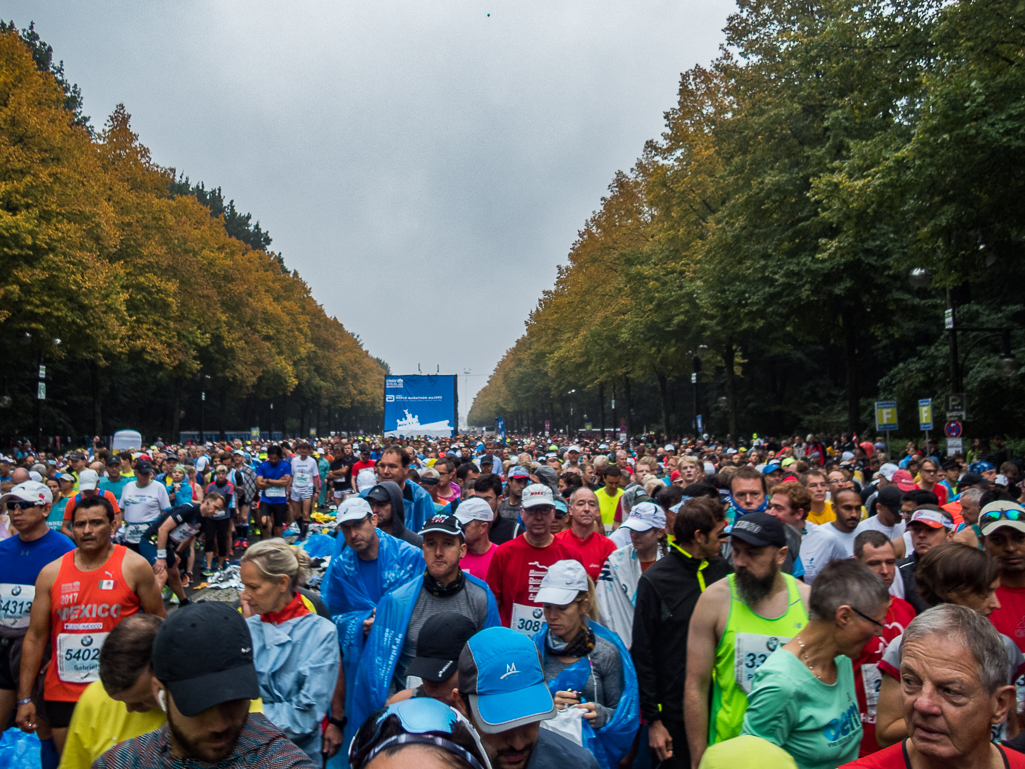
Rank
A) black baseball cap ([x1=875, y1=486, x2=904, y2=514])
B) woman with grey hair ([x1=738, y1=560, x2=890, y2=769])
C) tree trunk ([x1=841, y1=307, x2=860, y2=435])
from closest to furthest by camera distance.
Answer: woman with grey hair ([x1=738, y1=560, x2=890, y2=769]) < black baseball cap ([x1=875, y1=486, x2=904, y2=514]) < tree trunk ([x1=841, y1=307, x2=860, y2=435])

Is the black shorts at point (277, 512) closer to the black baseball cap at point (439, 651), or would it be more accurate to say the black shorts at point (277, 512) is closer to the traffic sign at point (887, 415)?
the black baseball cap at point (439, 651)

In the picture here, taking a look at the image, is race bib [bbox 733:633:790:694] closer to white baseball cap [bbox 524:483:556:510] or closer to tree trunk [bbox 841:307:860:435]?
white baseball cap [bbox 524:483:556:510]

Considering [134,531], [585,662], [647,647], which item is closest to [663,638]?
[647,647]

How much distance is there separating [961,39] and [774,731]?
1578 centimetres

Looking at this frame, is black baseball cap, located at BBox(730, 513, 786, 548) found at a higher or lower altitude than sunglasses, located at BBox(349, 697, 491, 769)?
higher

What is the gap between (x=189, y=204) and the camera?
160 feet

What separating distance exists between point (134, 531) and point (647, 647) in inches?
319

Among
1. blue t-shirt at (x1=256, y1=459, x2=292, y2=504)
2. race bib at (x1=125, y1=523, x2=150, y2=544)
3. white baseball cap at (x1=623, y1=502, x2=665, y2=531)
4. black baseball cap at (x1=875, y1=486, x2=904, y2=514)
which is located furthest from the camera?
blue t-shirt at (x1=256, y1=459, x2=292, y2=504)

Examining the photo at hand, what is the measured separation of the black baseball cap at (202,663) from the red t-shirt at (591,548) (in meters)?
3.96

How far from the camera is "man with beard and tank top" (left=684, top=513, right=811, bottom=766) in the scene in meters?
3.55

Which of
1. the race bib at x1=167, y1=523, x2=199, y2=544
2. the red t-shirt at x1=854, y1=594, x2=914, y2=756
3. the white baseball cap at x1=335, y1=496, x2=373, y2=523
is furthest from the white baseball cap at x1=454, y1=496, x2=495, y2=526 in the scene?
the race bib at x1=167, y1=523, x2=199, y2=544

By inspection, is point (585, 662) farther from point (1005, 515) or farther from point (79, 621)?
point (79, 621)

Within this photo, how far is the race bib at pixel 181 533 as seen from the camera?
8.94 metres

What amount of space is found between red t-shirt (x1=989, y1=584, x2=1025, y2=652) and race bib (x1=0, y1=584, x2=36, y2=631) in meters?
5.40
